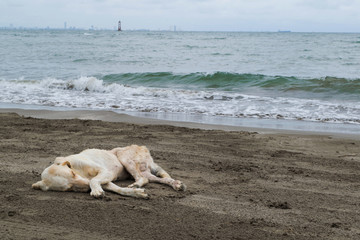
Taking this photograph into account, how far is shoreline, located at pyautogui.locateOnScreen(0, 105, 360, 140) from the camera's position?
377 inches

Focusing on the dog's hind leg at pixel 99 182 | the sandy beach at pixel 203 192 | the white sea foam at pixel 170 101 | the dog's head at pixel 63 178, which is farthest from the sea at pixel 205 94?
the dog's head at pixel 63 178

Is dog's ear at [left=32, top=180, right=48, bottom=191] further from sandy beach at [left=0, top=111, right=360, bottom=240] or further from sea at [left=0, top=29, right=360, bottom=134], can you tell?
sea at [left=0, top=29, right=360, bottom=134]

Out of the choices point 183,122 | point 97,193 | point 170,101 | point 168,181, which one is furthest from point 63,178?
point 170,101

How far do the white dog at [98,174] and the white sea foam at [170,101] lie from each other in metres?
6.64

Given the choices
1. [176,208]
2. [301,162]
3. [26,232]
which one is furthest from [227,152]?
[26,232]

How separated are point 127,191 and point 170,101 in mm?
9880

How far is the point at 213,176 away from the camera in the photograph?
19.2 feet

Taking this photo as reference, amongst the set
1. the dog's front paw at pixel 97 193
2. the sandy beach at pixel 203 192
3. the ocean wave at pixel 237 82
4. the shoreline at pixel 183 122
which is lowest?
the shoreline at pixel 183 122

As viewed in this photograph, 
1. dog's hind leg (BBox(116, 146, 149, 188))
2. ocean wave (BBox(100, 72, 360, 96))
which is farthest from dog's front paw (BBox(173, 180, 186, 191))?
ocean wave (BBox(100, 72, 360, 96))

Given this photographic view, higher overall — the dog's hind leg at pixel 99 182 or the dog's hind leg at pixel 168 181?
the dog's hind leg at pixel 99 182

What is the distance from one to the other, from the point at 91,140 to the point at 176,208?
12.4 ft

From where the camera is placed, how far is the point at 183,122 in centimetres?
1062

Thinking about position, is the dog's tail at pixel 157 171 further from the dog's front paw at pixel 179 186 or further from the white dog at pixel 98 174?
the dog's front paw at pixel 179 186

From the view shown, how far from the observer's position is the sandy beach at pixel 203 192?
4.05 m
